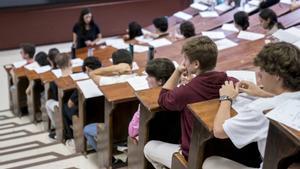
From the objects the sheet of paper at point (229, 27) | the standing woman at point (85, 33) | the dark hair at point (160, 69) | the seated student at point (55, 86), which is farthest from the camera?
the standing woman at point (85, 33)

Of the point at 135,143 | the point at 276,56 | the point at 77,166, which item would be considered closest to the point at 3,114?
the point at 77,166

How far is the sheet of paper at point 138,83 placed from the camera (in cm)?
332

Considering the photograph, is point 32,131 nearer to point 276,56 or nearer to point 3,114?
point 3,114

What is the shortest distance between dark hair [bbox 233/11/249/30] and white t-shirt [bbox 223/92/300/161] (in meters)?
3.35

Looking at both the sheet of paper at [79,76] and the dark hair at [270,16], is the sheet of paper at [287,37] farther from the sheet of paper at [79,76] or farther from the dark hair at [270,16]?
the sheet of paper at [79,76]

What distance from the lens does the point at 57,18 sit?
8180 millimetres

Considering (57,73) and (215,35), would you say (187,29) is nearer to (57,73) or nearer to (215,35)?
(215,35)

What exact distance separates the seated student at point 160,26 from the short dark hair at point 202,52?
3179mm

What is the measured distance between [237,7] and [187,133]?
4737 mm

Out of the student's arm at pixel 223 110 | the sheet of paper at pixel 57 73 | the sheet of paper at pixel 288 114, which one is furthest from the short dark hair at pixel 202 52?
the sheet of paper at pixel 57 73

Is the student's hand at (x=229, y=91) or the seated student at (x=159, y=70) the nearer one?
the student's hand at (x=229, y=91)

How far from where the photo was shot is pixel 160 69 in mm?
2936

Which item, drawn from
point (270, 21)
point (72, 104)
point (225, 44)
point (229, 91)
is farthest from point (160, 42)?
point (229, 91)

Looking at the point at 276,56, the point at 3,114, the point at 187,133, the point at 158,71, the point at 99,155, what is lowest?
the point at 3,114
